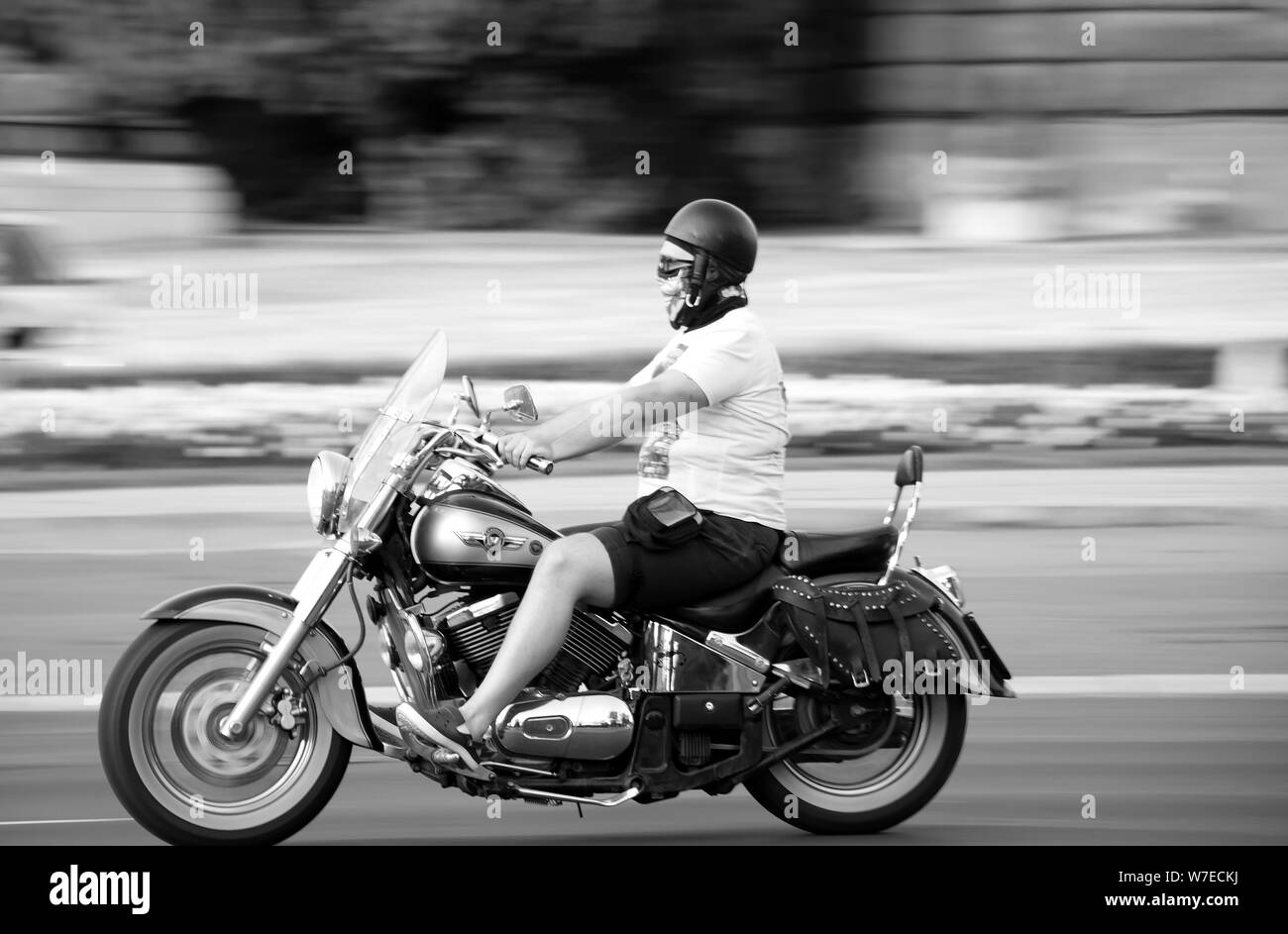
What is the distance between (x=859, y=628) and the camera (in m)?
4.08

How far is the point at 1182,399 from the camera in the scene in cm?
895

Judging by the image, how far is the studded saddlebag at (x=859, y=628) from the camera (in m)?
4.04

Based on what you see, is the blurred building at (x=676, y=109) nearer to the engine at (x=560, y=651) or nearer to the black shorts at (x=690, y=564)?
the black shorts at (x=690, y=564)

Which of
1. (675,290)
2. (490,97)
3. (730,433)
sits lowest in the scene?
(730,433)

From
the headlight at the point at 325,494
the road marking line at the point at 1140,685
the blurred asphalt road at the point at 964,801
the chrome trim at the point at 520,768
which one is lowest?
the blurred asphalt road at the point at 964,801

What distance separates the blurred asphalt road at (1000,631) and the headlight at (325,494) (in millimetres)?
810

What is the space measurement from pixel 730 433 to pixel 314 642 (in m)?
1.12

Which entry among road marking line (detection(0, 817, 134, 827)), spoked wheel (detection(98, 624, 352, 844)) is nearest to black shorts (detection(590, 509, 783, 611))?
spoked wheel (detection(98, 624, 352, 844))

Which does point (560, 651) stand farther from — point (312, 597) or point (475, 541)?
point (312, 597)

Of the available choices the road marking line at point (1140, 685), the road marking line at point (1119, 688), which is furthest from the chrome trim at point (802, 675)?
the road marking line at point (1140, 685)

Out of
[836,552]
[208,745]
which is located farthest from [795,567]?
Answer: [208,745]

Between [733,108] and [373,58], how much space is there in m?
2.11
